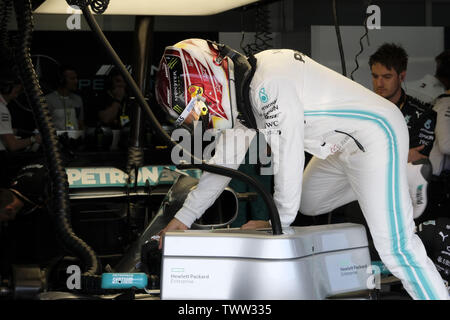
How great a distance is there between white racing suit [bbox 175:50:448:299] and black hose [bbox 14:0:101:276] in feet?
1.47

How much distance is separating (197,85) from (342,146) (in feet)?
1.99

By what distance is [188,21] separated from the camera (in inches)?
282

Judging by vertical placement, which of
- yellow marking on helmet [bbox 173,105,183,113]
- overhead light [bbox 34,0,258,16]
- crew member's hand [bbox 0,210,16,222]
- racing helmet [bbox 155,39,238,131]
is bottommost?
crew member's hand [bbox 0,210,16,222]

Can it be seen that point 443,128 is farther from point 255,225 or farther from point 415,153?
point 255,225

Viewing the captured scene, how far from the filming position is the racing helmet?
2.46 meters

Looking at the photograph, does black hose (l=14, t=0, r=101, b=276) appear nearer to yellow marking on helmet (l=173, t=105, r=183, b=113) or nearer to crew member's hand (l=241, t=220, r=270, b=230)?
yellow marking on helmet (l=173, t=105, r=183, b=113)

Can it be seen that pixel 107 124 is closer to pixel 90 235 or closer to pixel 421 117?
pixel 90 235

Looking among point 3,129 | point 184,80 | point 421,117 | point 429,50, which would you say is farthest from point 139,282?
point 429,50

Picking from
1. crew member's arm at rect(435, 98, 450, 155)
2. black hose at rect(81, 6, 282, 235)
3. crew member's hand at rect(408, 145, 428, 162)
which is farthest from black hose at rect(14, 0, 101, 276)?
crew member's arm at rect(435, 98, 450, 155)

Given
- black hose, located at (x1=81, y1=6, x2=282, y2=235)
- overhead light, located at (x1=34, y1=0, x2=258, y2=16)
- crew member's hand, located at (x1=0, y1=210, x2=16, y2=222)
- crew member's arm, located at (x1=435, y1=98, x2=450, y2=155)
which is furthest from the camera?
crew member's arm, located at (x1=435, y1=98, x2=450, y2=155)

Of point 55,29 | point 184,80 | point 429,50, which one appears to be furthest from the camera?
point 55,29

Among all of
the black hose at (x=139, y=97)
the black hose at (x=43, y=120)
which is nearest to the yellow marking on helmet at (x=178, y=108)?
the black hose at (x=139, y=97)

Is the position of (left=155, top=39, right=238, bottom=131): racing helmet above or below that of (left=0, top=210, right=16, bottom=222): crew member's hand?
above
